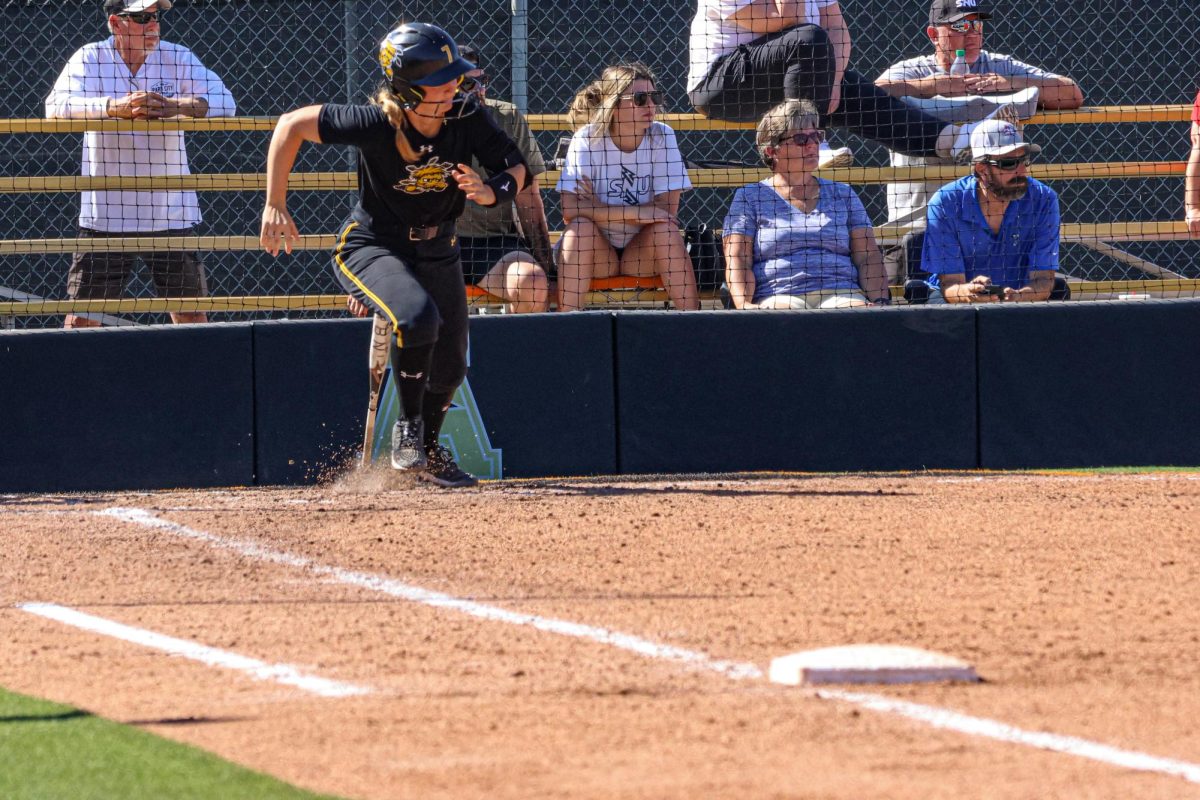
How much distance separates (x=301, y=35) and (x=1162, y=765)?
1031 centimetres

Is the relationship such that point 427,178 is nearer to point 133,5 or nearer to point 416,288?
point 416,288

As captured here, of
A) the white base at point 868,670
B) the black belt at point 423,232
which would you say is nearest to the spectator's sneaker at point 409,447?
the black belt at point 423,232

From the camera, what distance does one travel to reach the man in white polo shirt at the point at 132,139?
9109mm

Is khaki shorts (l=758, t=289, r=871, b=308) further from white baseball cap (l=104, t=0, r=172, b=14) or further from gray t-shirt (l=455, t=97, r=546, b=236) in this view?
white baseball cap (l=104, t=0, r=172, b=14)

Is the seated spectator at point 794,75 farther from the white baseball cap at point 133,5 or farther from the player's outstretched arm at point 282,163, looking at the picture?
the white baseball cap at point 133,5

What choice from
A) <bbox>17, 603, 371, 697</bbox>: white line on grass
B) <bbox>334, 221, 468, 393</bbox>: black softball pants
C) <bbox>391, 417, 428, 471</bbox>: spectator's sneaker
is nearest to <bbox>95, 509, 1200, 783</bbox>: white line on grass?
<bbox>17, 603, 371, 697</bbox>: white line on grass

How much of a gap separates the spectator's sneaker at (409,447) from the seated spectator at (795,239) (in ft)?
6.62

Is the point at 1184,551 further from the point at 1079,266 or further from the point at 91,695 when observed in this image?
the point at 1079,266

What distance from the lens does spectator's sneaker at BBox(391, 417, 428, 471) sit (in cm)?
761

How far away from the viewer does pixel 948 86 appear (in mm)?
9414

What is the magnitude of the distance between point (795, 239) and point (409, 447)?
245cm

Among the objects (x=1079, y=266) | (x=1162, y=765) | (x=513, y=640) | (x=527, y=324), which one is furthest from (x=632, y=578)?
(x=1079, y=266)

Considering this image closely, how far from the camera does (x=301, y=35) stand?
1239 centimetres

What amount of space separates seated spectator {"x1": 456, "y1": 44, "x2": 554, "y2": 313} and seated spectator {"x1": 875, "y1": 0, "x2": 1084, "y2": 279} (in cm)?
208
